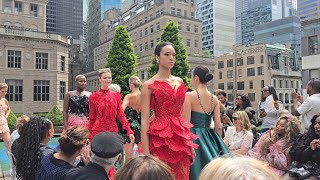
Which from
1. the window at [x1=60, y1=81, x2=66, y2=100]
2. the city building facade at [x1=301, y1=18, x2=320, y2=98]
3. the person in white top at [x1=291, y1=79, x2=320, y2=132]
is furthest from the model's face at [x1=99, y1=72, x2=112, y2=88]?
the window at [x1=60, y1=81, x2=66, y2=100]

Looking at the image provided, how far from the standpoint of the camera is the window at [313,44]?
2881 cm

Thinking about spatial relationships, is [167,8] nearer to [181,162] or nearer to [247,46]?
[247,46]

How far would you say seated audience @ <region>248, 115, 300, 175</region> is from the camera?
16.6 ft

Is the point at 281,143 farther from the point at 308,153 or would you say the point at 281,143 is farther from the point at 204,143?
the point at 204,143

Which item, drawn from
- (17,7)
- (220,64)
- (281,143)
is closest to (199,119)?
(281,143)

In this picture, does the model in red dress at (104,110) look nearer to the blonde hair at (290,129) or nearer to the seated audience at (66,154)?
the seated audience at (66,154)

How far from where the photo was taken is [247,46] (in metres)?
67.4

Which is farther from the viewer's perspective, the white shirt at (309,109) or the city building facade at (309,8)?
the city building facade at (309,8)

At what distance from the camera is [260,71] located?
215 ft

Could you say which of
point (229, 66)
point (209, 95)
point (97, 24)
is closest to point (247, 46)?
point (229, 66)

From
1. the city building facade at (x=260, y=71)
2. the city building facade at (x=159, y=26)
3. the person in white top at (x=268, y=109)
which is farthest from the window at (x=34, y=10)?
the person in white top at (x=268, y=109)

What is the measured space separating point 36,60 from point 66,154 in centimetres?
3741

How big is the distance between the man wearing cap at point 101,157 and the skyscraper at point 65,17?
3944 inches

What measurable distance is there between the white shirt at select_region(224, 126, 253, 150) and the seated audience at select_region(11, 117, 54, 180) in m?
3.78
